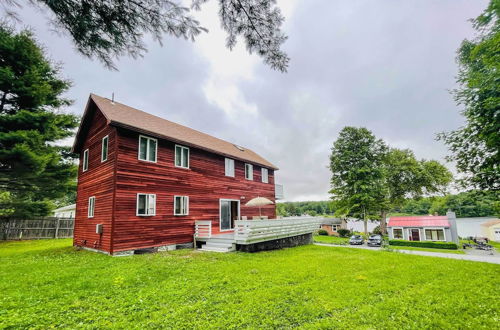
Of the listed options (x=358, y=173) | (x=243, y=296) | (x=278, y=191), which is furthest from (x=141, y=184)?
(x=358, y=173)

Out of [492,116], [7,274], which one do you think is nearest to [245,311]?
[7,274]

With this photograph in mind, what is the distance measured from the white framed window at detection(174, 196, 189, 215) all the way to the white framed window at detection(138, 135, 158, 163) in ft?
8.24

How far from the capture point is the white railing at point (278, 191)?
20.0 metres

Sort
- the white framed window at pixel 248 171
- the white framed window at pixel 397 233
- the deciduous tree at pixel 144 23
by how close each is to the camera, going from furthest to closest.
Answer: the white framed window at pixel 397 233, the white framed window at pixel 248 171, the deciduous tree at pixel 144 23

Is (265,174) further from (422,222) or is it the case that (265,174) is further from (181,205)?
(422,222)

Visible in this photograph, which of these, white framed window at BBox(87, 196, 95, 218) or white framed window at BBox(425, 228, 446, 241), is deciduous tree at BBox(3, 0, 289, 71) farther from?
white framed window at BBox(425, 228, 446, 241)

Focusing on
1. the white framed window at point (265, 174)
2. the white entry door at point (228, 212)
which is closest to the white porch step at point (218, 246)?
the white entry door at point (228, 212)

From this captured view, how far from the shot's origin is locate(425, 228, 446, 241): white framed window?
28344mm

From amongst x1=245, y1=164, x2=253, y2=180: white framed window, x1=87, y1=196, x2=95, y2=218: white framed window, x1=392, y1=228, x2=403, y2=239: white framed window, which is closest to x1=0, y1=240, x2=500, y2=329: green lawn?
x1=87, y1=196, x2=95, y2=218: white framed window

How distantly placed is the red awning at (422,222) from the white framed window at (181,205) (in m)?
33.1

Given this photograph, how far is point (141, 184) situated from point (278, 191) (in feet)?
42.0

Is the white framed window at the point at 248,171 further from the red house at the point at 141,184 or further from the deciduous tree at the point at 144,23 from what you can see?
the deciduous tree at the point at 144,23

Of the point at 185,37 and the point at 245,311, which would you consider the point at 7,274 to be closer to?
the point at 245,311

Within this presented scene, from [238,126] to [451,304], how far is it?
23343mm
